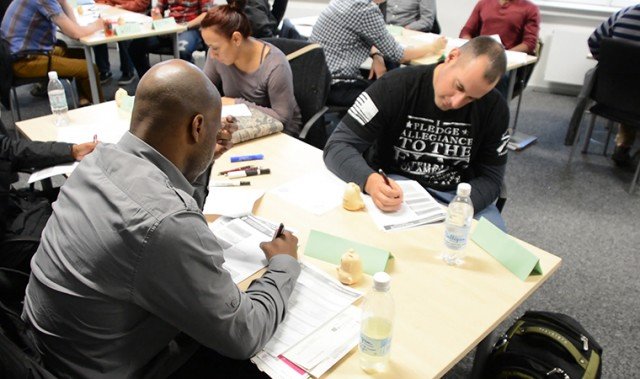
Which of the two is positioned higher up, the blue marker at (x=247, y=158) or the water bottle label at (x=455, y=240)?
the water bottle label at (x=455, y=240)

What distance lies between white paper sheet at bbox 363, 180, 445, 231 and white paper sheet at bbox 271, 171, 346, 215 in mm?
107

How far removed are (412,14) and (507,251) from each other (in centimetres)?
374

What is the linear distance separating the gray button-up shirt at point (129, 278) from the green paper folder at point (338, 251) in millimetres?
299

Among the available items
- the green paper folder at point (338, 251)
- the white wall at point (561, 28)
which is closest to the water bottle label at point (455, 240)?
the green paper folder at point (338, 251)

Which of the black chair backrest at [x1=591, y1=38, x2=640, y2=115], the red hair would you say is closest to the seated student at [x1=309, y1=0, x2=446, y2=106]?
the red hair

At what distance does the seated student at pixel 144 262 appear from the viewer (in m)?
0.95

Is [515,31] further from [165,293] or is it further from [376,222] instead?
[165,293]

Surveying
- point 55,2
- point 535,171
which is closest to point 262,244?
point 535,171

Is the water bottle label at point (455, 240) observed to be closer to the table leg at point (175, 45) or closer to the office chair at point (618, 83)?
the office chair at point (618, 83)

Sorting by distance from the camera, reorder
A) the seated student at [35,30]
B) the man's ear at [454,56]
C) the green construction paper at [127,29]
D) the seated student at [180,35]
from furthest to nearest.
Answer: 1. the seated student at [180,35]
2. the green construction paper at [127,29]
3. the seated student at [35,30]
4. the man's ear at [454,56]

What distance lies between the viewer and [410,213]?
5.33 feet

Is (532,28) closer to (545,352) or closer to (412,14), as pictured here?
(412,14)

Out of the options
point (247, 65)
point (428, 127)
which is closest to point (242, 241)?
point (428, 127)

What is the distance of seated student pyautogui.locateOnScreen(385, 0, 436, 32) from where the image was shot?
4590 millimetres
